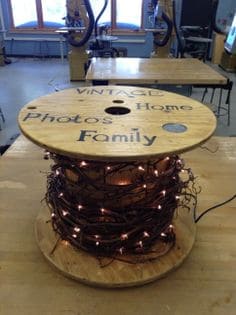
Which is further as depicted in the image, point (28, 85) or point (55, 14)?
point (55, 14)

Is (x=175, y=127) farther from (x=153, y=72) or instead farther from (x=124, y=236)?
(x=153, y=72)

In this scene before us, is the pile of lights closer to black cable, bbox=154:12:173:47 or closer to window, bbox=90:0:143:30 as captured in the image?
black cable, bbox=154:12:173:47

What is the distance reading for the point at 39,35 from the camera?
8.08 meters

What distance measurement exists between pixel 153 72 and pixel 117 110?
71.2 inches

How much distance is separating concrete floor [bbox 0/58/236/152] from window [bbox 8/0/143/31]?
3.19 ft

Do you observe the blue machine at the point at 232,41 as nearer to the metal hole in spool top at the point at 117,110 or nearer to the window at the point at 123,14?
the window at the point at 123,14

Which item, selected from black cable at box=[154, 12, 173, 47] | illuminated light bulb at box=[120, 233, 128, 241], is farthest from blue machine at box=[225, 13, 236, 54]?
illuminated light bulb at box=[120, 233, 128, 241]

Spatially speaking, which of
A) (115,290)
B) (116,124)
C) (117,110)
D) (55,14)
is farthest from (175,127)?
(55,14)

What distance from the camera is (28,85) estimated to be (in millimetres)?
5660

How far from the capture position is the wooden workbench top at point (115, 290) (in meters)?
1.28

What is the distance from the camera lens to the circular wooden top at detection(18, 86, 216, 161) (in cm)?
116

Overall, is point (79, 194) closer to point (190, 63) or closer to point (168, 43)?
point (190, 63)

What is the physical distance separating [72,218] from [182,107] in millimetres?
853

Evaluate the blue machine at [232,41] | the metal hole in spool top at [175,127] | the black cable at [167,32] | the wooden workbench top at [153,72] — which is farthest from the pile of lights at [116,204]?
the blue machine at [232,41]
